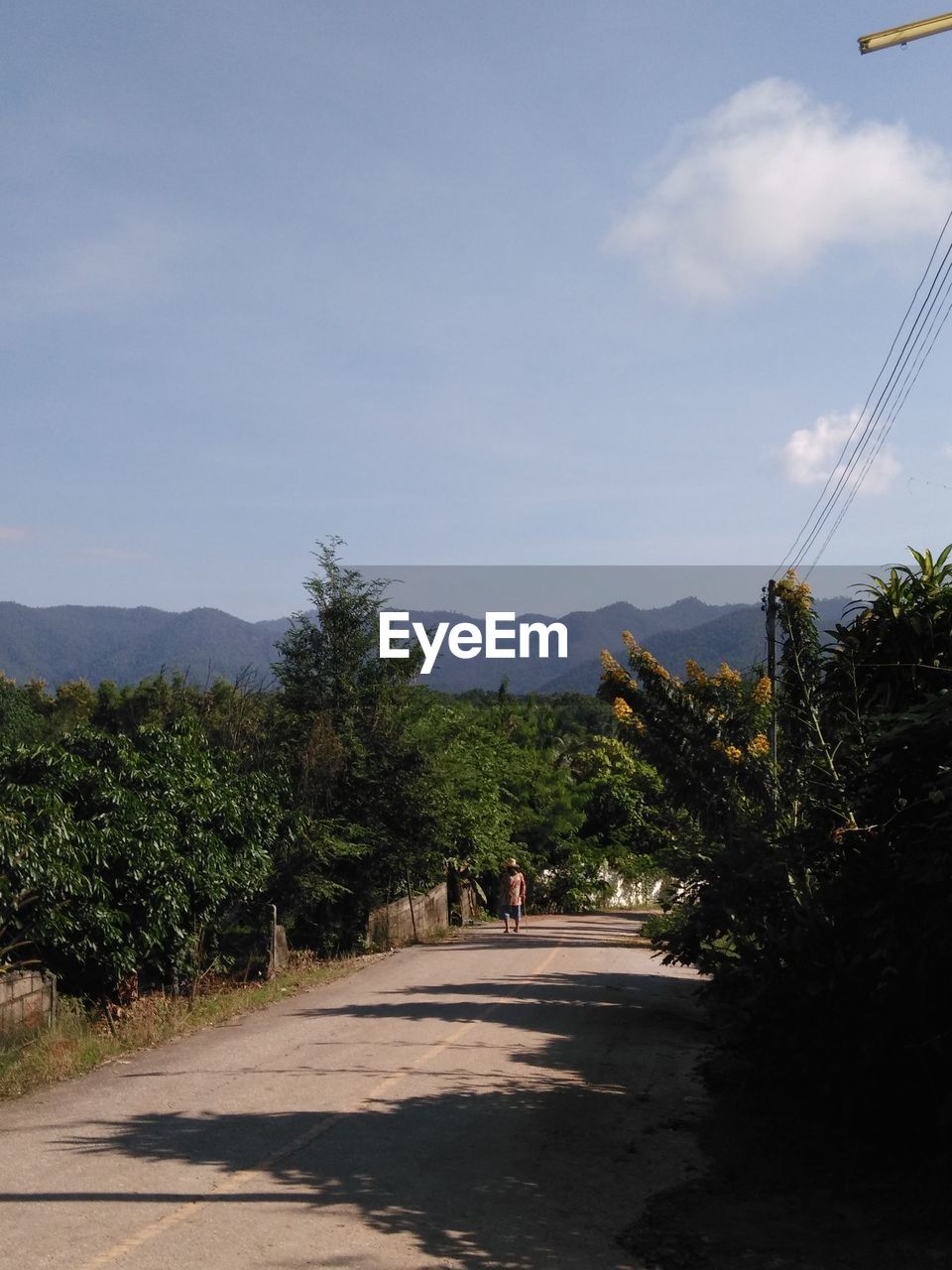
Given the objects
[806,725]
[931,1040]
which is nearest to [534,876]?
[806,725]

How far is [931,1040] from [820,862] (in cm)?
254

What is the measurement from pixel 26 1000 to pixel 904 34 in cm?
1592

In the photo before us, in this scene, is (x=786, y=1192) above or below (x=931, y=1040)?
below

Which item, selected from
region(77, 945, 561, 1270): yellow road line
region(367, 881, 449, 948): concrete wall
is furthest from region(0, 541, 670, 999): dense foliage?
region(77, 945, 561, 1270): yellow road line

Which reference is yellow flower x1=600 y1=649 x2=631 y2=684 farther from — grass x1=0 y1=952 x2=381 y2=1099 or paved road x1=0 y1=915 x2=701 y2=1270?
paved road x1=0 y1=915 x2=701 y2=1270

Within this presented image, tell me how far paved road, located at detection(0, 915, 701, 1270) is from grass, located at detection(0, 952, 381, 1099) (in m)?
0.38

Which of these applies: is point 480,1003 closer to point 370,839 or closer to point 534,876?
point 370,839

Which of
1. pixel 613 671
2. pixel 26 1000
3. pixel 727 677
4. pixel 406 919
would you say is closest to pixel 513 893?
pixel 406 919

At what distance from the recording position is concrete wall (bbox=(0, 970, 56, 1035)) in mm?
13320

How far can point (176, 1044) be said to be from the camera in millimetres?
14500

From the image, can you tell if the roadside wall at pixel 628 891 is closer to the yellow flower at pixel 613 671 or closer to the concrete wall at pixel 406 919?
the concrete wall at pixel 406 919

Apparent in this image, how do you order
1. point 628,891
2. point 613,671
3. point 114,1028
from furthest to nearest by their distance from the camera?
point 628,891, point 613,671, point 114,1028

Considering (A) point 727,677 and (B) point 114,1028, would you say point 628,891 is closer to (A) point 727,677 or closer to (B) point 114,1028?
(A) point 727,677

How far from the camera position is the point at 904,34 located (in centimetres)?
1614
